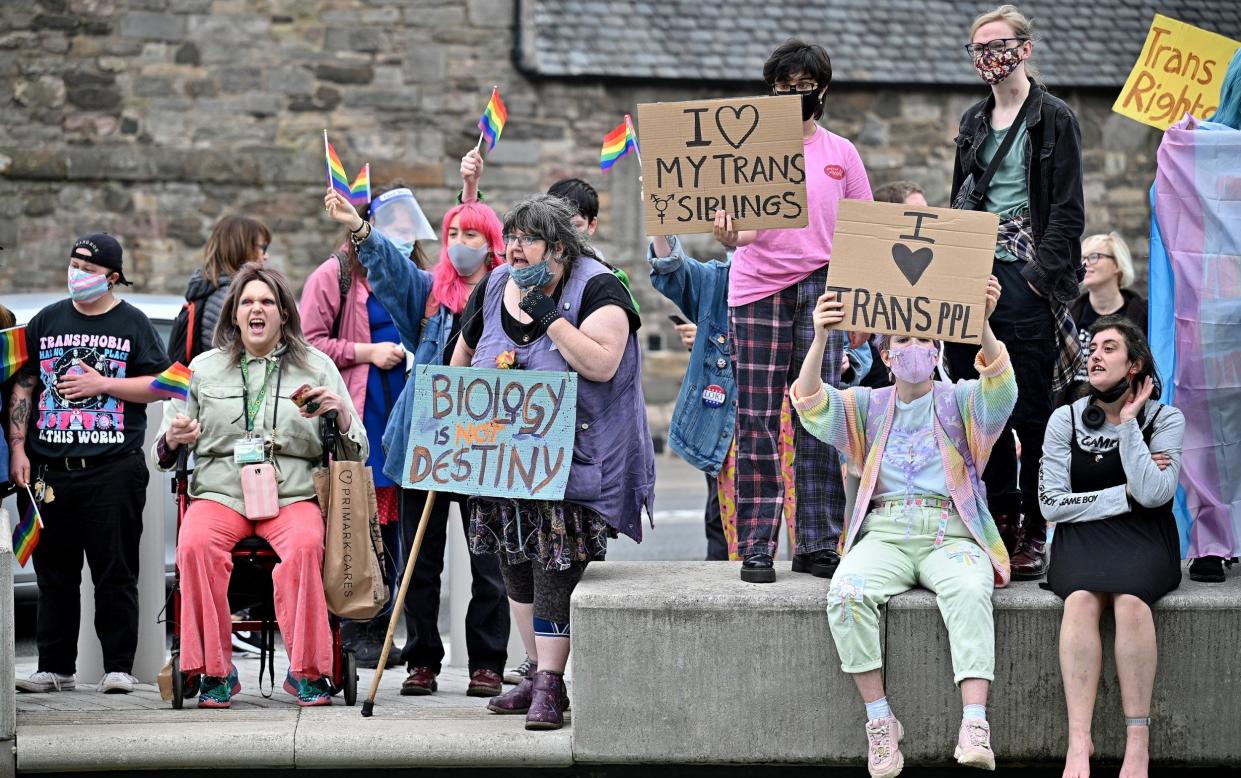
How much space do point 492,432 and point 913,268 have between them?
1559 millimetres

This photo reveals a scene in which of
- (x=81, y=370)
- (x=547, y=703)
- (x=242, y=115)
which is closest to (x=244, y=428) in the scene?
(x=81, y=370)

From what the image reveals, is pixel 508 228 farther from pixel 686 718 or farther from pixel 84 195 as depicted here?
pixel 84 195

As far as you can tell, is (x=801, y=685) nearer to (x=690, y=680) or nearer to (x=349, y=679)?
(x=690, y=680)

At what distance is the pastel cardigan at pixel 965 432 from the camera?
18.8 ft

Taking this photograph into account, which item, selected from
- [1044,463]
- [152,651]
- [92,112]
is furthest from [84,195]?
[1044,463]

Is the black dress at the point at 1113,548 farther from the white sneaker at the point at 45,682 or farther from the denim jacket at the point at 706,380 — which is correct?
the white sneaker at the point at 45,682

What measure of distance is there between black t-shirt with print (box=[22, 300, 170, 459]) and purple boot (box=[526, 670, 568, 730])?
219 centimetres

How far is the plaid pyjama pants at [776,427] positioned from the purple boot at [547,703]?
82cm

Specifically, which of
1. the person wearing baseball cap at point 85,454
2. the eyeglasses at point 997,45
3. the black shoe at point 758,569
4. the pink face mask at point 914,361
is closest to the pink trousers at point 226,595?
the person wearing baseball cap at point 85,454

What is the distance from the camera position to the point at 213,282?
734cm

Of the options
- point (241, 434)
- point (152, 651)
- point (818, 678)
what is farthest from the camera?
point (152, 651)

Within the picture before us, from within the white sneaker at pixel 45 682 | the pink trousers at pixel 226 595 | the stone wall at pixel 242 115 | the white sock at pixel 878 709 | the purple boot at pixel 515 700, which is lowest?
the white sneaker at pixel 45 682

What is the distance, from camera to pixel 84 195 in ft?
54.2

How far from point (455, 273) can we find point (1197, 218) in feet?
9.35
